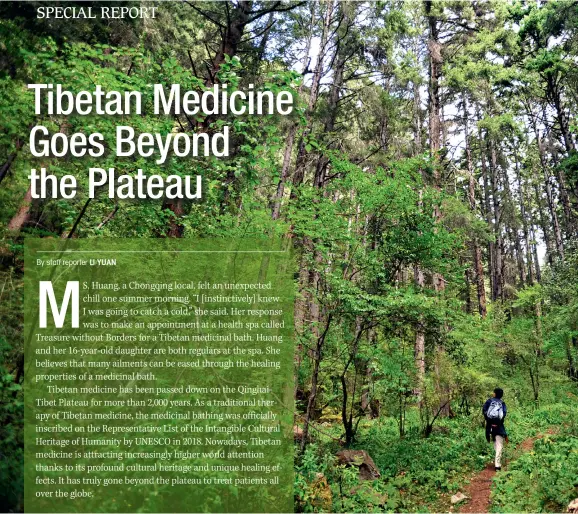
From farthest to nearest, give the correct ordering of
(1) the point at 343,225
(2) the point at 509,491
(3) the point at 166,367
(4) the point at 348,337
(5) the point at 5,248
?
1. (4) the point at 348,337
2. (1) the point at 343,225
3. (2) the point at 509,491
4. (5) the point at 5,248
5. (3) the point at 166,367

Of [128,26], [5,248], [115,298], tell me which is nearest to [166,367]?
[115,298]

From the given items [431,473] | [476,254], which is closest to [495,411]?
[431,473]

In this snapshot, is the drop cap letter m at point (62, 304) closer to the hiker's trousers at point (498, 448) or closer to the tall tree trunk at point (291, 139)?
the tall tree trunk at point (291, 139)

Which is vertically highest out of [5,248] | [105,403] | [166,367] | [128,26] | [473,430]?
[128,26]

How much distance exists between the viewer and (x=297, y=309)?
26.4 feet

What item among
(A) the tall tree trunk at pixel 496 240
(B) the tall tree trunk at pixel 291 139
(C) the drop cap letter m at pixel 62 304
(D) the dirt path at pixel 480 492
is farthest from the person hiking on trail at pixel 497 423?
(A) the tall tree trunk at pixel 496 240

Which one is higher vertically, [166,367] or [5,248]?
[5,248]

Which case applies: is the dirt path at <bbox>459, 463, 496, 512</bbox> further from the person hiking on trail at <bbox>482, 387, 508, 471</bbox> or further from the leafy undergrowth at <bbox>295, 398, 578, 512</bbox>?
the person hiking on trail at <bbox>482, 387, 508, 471</bbox>

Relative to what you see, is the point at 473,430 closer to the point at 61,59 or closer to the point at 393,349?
the point at 393,349

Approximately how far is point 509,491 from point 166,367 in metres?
6.07

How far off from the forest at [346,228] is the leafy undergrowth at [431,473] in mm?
45

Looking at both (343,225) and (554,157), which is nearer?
(343,225)

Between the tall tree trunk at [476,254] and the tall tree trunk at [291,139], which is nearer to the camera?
the tall tree trunk at [291,139]

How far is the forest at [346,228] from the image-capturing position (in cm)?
557
